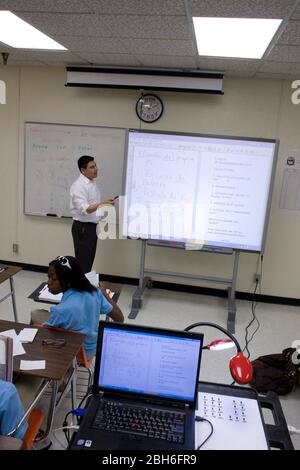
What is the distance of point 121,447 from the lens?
1058mm

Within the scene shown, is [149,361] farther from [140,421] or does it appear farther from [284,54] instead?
[284,54]

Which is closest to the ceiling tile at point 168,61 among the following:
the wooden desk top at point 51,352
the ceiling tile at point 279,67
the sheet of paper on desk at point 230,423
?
the ceiling tile at point 279,67

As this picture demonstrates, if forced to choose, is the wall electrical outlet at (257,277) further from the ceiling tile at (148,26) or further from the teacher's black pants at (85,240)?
the ceiling tile at (148,26)

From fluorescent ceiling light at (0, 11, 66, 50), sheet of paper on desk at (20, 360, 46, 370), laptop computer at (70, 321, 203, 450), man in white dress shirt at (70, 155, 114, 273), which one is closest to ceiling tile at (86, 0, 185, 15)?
fluorescent ceiling light at (0, 11, 66, 50)

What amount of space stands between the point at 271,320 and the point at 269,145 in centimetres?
180

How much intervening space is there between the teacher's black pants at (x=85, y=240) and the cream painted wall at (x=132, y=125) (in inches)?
22.2

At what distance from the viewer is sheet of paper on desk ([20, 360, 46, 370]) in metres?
1.72

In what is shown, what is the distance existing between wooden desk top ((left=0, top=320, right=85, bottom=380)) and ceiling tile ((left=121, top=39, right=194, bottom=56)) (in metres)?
2.26

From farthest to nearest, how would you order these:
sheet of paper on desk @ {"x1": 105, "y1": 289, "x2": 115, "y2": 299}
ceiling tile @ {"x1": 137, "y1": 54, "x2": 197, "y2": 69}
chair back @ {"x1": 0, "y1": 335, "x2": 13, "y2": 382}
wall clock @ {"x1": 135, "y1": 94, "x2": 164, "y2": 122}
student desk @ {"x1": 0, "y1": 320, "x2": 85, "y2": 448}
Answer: wall clock @ {"x1": 135, "y1": 94, "x2": 164, "y2": 122}
ceiling tile @ {"x1": 137, "y1": 54, "x2": 197, "y2": 69}
sheet of paper on desk @ {"x1": 105, "y1": 289, "x2": 115, "y2": 299}
student desk @ {"x1": 0, "y1": 320, "x2": 85, "y2": 448}
chair back @ {"x1": 0, "y1": 335, "x2": 13, "y2": 382}

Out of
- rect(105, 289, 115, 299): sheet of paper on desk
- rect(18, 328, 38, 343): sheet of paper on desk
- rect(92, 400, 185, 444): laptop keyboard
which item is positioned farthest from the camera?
rect(105, 289, 115, 299): sheet of paper on desk

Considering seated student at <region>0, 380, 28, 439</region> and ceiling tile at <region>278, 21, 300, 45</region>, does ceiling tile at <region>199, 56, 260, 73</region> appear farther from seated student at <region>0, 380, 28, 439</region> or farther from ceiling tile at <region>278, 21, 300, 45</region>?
seated student at <region>0, 380, 28, 439</region>
